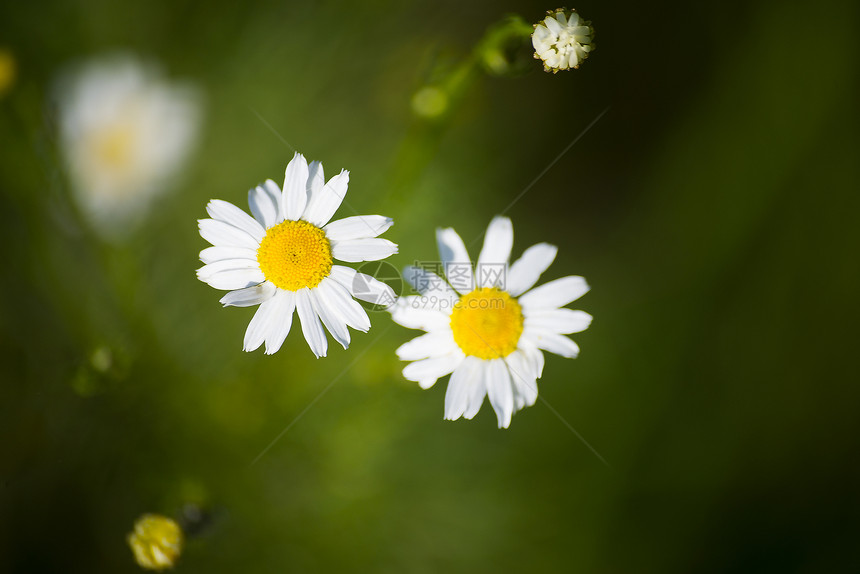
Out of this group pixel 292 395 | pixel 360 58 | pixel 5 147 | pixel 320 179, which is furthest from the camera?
pixel 360 58

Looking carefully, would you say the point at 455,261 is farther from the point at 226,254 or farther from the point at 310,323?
the point at 226,254

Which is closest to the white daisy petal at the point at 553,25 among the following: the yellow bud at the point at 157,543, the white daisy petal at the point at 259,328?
the white daisy petal at the point at 259,328

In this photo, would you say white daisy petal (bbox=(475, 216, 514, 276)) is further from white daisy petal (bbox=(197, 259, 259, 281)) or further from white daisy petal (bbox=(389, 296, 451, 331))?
white daisy petal (bbox=(197, 259, 259, 281))

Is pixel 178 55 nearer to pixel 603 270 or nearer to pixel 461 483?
pixel 603 270

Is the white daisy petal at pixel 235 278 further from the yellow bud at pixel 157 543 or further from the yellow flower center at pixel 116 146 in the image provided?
the yellow flower center at pixel 116 146

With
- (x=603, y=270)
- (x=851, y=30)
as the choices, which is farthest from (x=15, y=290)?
(x=851, y=30)

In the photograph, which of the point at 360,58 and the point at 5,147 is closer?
the point at 5,147
